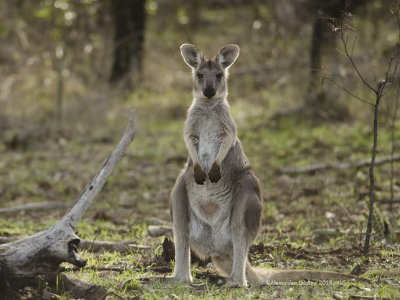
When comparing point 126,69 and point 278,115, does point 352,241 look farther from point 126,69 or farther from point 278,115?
point 126,69

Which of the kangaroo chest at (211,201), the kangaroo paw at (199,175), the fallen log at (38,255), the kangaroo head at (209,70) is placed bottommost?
the fallen log at (38,255)

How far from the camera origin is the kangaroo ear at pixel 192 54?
540 cm

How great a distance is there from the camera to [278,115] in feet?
36.9

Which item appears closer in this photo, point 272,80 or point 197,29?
point 272,80

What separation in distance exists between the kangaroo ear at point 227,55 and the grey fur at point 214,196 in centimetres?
25

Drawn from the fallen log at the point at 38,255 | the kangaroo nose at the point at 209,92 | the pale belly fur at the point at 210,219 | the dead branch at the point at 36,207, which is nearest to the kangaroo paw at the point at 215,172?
the pale belly fur at the point at 210,219

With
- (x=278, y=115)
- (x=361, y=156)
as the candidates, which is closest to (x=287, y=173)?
(x=361, y=156)

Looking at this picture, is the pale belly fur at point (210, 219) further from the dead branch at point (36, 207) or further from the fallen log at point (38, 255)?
the dead branch at point (36, 207)

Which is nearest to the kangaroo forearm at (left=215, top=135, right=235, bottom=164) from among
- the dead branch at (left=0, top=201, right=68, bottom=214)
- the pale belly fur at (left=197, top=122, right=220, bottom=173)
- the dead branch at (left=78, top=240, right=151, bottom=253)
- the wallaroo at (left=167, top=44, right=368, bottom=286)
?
the wallaroo at (left=167, top=44, right=368, bottom=286)

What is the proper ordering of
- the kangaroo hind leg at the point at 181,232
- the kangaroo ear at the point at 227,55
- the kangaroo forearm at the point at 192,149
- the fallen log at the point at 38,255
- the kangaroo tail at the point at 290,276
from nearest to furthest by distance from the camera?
1. the fallen log at the point at 38,255
2. the kangaroo tail at the point at 290,276
3. the kangaroo hind leg at the point at 181,232
4. the kangaroo forearm at the point at 192,149
5. the kangaroo ear at the point at 227,55

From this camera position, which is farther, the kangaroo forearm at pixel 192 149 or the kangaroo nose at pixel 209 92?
the kangaroo nose at pixel 209 92

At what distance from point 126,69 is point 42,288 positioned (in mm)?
9844

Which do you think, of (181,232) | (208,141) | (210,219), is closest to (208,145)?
(208,141)

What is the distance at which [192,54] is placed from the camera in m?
5.48
